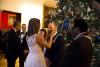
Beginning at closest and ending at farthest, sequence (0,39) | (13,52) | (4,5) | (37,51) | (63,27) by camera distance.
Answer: (37,51) → (63,27) → (13,52) → (0,39) → (4,5)

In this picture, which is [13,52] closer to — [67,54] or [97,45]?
[97,45]

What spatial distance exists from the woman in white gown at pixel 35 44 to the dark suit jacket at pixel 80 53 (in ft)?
2.69

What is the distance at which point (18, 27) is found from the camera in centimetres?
659

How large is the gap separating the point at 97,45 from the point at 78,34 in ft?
4.66

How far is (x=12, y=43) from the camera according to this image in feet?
21.2

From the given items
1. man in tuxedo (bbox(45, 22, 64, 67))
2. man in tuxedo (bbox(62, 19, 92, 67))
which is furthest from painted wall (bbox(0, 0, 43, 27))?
man in tuxedo (bbox(62, 19, 92, 67))

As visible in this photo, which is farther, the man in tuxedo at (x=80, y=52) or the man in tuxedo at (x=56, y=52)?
the man in tuxedo at (x=56, y=52)

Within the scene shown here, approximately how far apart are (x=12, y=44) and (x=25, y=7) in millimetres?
5389

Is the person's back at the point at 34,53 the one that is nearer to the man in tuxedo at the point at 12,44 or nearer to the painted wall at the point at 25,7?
the man in tuxedo at the point at 12,44

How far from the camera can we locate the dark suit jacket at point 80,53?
361cm

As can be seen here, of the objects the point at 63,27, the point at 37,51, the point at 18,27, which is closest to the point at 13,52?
the point at 18,27

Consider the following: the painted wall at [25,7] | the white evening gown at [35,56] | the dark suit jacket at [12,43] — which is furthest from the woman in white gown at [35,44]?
the painted wall at [25,7]

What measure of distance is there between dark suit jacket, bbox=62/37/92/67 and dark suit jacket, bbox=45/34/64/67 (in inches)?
46.0

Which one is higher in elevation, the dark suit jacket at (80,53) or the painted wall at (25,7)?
the painted wall at (25,7)
